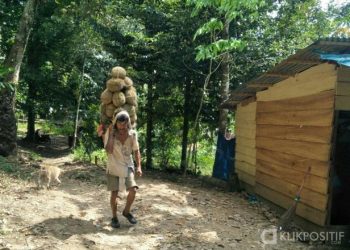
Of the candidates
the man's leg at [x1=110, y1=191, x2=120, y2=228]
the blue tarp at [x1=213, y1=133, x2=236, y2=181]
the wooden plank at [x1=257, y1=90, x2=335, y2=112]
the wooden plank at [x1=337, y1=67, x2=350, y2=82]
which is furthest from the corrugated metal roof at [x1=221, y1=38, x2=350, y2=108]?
the man's leg at [x1=110, y1=191, x2=120, y2=228]

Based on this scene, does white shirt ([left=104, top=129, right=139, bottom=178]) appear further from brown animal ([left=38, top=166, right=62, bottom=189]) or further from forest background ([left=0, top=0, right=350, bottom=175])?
forest background ([left=0, top=0, right=350, bottom=175])

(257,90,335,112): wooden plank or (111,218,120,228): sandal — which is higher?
(257,90,335,112): wooden plank

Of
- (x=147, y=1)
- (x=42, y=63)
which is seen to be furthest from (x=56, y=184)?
(x=42, y=63)

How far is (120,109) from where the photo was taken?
5.88 m

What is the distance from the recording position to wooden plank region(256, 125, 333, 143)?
6.38 meters

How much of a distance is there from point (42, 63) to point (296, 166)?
41.4 ft

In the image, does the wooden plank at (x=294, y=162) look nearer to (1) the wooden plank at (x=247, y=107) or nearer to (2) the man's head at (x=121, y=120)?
(1) the wooden plank at (x=247, y=107)

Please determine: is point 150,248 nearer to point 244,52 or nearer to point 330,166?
point 330,166

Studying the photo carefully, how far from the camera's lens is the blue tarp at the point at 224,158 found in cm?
1150

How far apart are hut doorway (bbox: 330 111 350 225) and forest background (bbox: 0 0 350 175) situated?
4543mm

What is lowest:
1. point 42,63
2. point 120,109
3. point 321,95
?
point 120,109

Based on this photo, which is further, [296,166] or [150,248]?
[296,166]

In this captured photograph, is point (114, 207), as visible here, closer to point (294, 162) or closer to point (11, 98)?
point (294, 162)

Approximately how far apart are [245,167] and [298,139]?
307 cm
